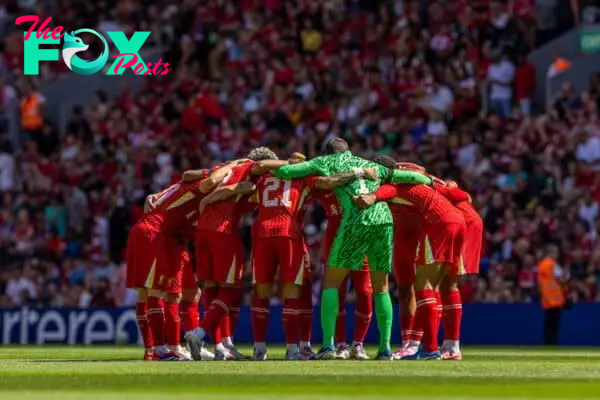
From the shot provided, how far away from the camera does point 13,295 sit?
3481 centimetres

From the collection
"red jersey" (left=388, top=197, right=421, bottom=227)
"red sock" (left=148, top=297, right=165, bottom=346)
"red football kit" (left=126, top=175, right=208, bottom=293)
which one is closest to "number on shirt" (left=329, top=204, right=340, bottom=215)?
"red jersey" (left=388, top=197, right=421, bottom=227)

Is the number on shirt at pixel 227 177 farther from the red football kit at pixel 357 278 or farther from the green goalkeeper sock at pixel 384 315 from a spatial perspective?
the green goalkeeper sock at pixel 384 315

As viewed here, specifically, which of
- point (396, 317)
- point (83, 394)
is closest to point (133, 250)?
point (83, 394)

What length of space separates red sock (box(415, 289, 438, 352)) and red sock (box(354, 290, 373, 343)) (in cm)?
72

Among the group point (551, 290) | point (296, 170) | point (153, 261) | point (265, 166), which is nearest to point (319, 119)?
Result: point (551, 290)

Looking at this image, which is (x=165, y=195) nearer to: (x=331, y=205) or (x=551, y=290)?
(x=331, y=205)

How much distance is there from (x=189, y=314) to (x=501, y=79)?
1353 cm

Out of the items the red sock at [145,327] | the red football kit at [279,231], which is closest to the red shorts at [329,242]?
the red football kit at [279,231]

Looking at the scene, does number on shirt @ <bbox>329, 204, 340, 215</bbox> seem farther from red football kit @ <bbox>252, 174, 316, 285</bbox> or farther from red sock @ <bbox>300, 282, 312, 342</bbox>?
red sock @ <bbox>300, 282, 312, 342</bbox>

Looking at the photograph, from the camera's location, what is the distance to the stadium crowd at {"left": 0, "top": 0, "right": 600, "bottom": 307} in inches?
1201

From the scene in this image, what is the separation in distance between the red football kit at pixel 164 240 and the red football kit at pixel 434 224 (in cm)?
242

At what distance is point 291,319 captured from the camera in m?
20.5

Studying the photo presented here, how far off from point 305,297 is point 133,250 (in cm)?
215

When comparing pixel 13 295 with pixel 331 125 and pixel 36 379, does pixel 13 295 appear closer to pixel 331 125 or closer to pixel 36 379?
pixel 331 125
